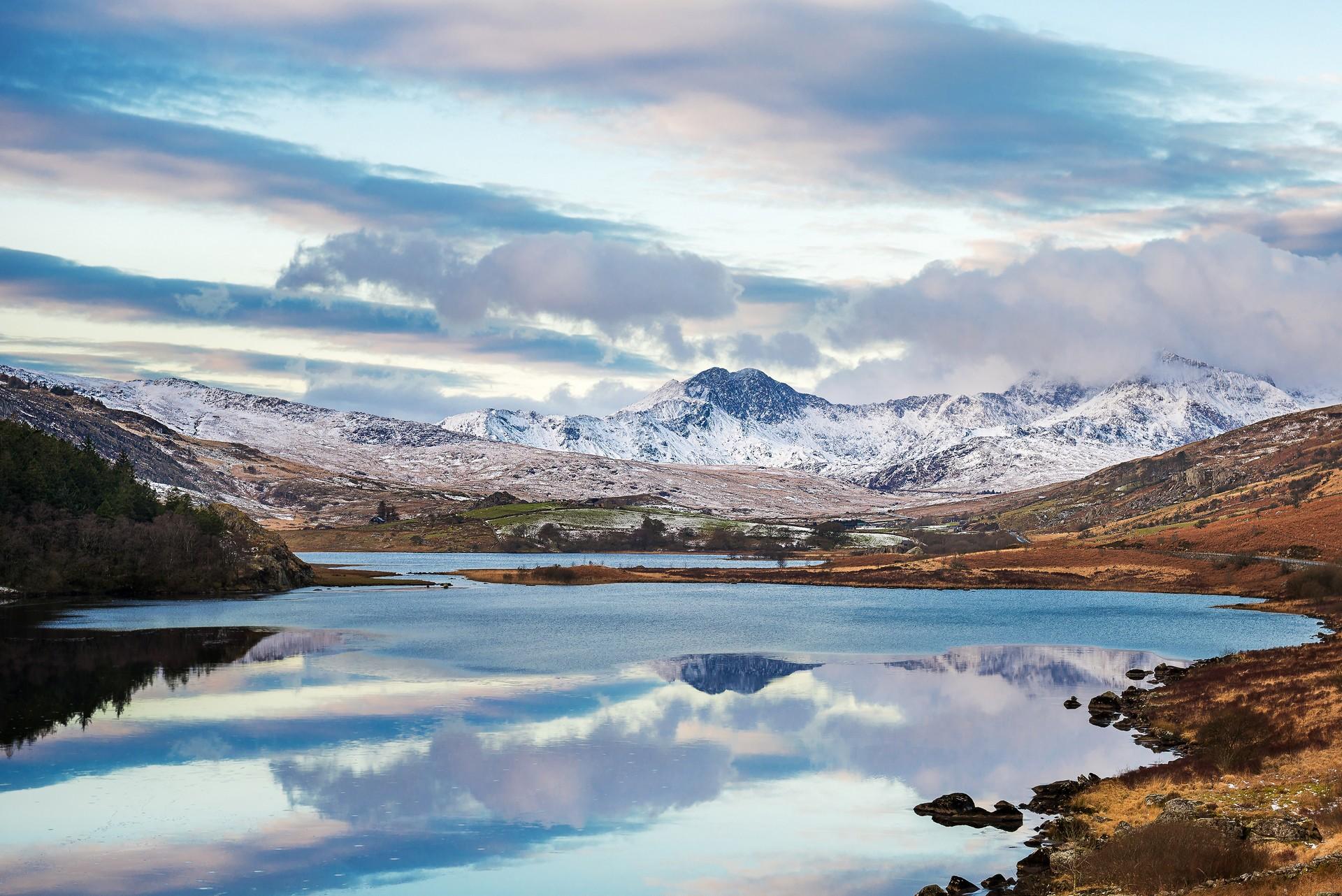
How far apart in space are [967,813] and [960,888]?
8.63 meters

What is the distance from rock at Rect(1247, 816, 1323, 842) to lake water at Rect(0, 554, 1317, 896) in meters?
6.45

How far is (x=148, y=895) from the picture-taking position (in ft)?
98.5

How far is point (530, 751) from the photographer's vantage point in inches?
1857

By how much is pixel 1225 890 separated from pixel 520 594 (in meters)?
122

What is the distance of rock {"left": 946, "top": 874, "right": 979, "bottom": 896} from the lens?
2952 cm

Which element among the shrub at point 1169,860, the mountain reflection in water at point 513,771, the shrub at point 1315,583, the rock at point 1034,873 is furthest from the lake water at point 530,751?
the shrub at point 1315,583

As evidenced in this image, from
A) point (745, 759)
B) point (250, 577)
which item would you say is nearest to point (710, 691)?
point (745, 759)

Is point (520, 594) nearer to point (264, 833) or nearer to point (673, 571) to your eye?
point (673, 571)

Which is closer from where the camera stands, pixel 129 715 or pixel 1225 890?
pixel 1225 890

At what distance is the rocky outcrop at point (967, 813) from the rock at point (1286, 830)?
8.43 m

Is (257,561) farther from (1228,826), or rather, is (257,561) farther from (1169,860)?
(1169,860)

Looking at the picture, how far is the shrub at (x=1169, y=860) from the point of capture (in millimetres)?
26031

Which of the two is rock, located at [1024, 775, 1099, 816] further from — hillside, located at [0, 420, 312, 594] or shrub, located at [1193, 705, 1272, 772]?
hillside, located at [0, 420, 312, 594]

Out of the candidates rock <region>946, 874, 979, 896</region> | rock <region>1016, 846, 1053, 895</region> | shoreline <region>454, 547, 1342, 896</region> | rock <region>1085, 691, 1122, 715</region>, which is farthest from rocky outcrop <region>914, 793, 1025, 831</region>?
rock <region>1085, 691, 1122, 715</region>
